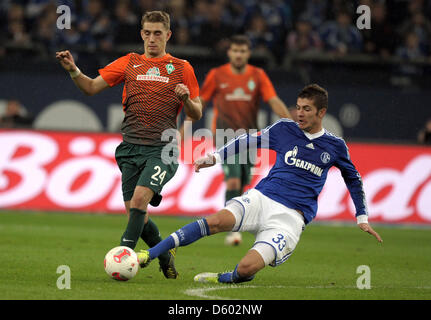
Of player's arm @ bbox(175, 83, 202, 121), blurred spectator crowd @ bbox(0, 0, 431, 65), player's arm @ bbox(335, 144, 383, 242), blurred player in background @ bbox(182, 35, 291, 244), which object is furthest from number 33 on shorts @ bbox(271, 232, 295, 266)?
blurred spectator crowd @ bbox(0, 0, 431, 65)

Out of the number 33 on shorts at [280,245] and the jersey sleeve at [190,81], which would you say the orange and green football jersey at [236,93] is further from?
the number 33 on shorts at [280,245]

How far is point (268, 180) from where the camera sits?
7.28m

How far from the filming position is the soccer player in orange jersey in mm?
7406

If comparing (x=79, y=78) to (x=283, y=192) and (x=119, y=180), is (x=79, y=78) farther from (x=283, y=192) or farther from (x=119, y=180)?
(x=119, y=180)

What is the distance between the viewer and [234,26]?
17.6 metres

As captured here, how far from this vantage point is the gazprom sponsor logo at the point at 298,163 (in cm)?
719

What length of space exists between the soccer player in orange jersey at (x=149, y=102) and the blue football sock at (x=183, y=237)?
0.69 metres

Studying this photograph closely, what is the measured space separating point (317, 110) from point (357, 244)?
5.42m

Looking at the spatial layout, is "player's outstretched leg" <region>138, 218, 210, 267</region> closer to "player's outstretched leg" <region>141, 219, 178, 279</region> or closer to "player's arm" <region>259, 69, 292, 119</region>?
"player's outstretched leg" <region>141, 219, 178, 279</region>

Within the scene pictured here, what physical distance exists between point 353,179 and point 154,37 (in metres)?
2.19

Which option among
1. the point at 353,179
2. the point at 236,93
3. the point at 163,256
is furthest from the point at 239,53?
the point at 163,256

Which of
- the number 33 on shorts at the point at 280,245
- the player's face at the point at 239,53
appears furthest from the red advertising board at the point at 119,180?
the number 33 on shorts at the point at 280,245

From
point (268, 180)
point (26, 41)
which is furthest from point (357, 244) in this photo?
point (26, 41)

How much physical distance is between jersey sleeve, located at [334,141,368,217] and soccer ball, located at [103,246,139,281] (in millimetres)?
2004
